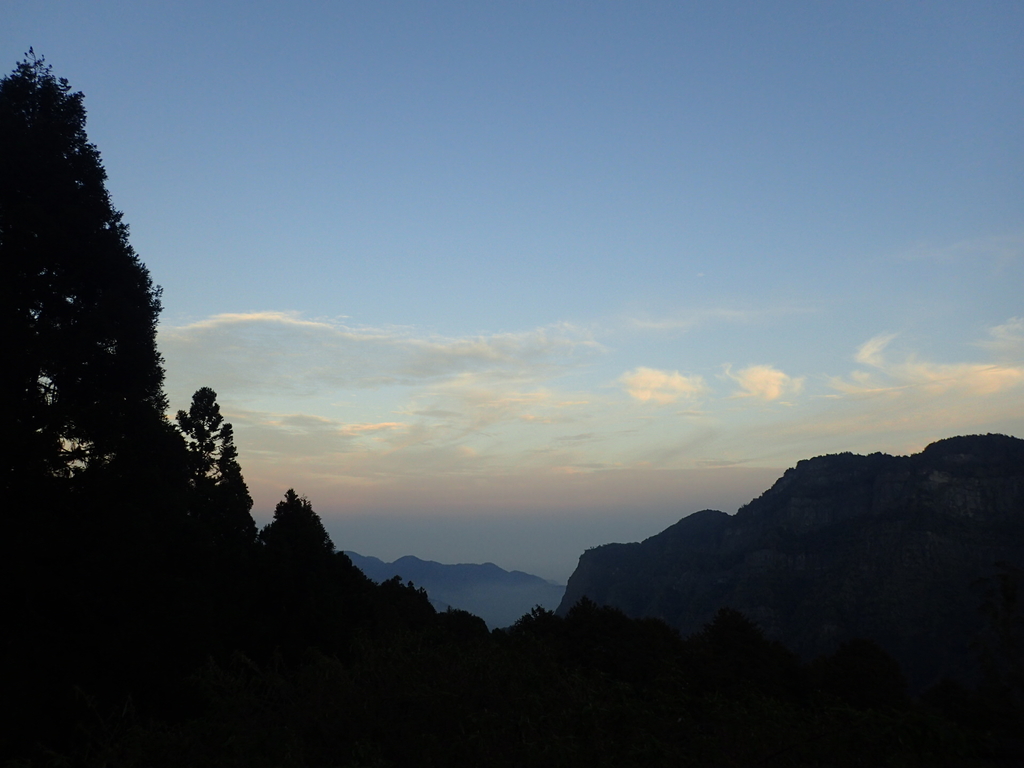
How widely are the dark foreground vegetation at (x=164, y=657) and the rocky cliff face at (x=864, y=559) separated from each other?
76.0 meters

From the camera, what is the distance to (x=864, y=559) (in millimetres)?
113312

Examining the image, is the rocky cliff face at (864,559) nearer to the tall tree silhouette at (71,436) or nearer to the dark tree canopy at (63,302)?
the tall tree silhouette at (71,436)

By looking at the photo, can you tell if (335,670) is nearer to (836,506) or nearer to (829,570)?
(829,570)

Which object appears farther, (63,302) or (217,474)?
(217,474)

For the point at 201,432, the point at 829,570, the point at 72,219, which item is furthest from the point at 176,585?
the point at 829,570

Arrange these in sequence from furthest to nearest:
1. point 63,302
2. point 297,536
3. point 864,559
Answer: point 864,559 → point 297,536 → point 63,302

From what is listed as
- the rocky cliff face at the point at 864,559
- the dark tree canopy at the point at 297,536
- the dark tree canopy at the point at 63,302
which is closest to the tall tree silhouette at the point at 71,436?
the dark tree canopy at the point at 63,302

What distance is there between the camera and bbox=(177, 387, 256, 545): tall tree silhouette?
23.8 metres

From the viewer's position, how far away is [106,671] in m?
9.13

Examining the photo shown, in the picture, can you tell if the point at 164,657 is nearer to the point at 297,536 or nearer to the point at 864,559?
the point at 297,536

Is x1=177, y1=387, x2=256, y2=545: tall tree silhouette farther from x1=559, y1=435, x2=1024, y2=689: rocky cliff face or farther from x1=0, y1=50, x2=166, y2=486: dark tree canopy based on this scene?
x1=559, y1=435, x2=1024, y2=689: rocky cliff face

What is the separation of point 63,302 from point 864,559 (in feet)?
426

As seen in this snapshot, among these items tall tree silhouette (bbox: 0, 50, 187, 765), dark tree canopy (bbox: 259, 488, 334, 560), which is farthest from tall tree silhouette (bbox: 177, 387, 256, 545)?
tall tree silhouette (bbox: 0, 50, 187, 765)

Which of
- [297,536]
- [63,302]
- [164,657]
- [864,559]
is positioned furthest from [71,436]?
[864,559]
